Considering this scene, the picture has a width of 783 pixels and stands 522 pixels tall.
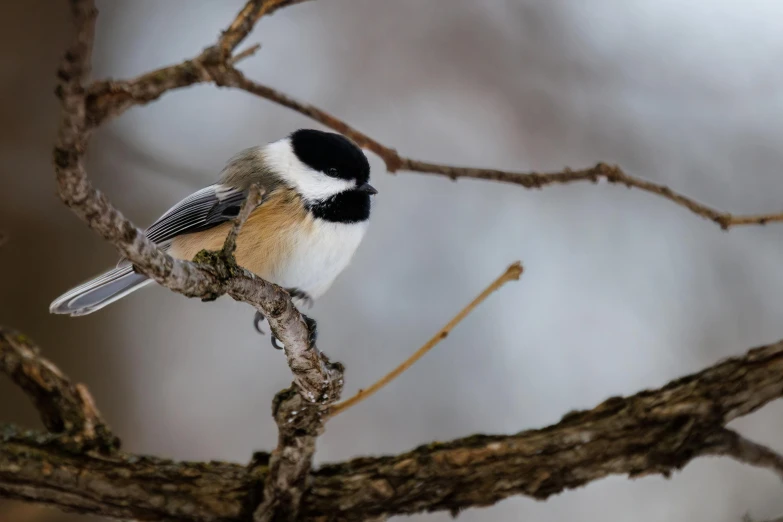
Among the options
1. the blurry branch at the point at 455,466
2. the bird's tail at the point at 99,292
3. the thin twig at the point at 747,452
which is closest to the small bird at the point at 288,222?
the bird's tail at the point at 99,292

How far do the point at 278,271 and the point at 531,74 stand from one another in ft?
4.24

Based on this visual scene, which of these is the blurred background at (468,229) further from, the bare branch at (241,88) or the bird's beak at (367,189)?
the bare branch at (241,88)

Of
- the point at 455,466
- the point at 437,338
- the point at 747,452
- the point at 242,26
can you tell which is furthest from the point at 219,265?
the point at 747,452

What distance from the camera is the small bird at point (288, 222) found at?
1.35 metres

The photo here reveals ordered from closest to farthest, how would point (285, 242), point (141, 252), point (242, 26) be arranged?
point (141, 252)
point (242, 26)
point (285, 242)

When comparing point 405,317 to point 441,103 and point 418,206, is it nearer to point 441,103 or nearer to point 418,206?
point 418,206

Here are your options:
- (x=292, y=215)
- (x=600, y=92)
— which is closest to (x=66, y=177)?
(x=292, y=215)

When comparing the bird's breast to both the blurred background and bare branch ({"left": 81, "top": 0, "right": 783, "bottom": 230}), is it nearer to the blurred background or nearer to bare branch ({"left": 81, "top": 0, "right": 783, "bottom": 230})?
bare branch ({"left": 81, "top": 0, "right": 783, "bottom": 230})

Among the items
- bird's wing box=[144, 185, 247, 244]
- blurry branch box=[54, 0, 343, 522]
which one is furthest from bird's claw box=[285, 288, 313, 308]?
blurry branch box=[54, 0, 343, 522]

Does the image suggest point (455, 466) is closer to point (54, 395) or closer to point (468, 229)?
point (54, 395)

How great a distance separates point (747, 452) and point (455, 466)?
45 centimetres

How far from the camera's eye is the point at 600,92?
7.24 ft

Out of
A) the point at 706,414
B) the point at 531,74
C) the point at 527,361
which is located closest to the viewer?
the point at 706,414

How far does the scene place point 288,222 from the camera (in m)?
1.36
